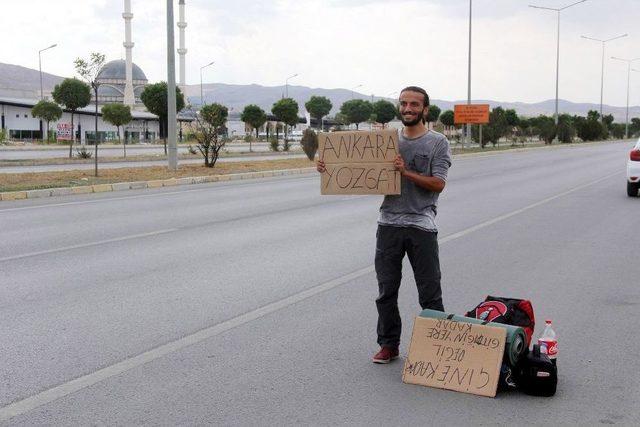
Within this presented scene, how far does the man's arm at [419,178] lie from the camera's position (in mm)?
4586

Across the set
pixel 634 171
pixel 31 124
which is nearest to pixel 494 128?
pixel 634 171

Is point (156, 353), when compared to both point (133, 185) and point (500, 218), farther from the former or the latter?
point (133, 185)

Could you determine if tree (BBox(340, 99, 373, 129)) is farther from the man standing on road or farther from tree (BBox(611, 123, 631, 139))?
the man standing on road

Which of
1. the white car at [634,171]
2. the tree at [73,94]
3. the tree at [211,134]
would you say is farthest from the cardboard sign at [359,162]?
the tree at [73,94]

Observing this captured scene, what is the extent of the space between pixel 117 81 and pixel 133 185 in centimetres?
11938

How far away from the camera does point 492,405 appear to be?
4285mm

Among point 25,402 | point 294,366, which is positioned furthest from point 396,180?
point 25,402

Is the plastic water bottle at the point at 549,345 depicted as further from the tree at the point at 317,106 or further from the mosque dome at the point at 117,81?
the mosque dome at the point at 117,81

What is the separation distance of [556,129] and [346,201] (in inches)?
2306

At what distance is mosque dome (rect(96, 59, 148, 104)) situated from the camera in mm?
118688

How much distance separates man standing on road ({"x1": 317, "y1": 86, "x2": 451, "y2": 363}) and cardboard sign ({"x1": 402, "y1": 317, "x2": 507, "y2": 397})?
28cm

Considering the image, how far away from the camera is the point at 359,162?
16.0 ft

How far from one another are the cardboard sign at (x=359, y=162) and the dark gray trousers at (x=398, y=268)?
0.29 metres

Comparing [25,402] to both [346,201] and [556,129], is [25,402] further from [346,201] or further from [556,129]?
[556,129]
